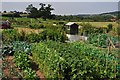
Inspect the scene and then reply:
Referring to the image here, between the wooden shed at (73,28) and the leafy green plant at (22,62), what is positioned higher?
the wooden shed at (73,28)

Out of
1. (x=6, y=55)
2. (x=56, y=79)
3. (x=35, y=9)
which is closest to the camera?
(x=56, y=79)

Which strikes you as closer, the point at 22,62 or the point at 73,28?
the point at 22,62

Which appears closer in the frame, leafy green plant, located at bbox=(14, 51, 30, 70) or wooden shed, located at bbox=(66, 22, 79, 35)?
leafy green plant, located at bbox=(14, 51, 30, 70)

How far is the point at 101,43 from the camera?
61.4 feet

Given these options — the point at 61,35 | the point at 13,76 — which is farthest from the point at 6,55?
the point at 61,35

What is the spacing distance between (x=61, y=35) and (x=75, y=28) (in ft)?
23.5

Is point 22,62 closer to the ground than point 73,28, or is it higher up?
closer to the ground

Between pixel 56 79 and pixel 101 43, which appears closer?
pixel 56 79

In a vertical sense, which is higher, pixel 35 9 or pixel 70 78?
pixel 35 9

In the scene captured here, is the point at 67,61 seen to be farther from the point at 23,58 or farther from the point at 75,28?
the point at 75,28

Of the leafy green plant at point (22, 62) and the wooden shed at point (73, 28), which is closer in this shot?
the leafy green plant at point (22, 62)

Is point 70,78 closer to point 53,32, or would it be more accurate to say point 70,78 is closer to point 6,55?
point 6,55

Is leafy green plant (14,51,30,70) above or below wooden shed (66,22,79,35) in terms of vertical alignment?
below

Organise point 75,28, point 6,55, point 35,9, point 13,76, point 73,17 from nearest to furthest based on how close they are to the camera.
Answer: point 13,76, point 6,55, point 75,28, point 35,9, point 73,17
